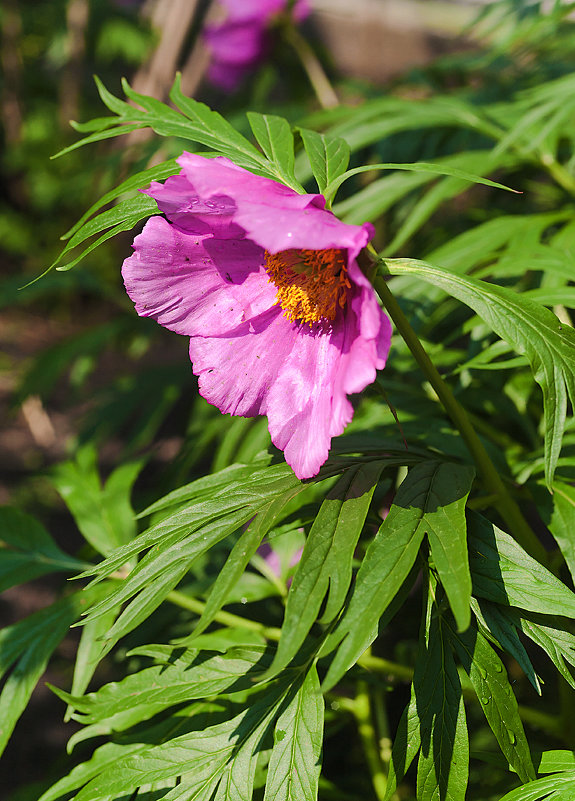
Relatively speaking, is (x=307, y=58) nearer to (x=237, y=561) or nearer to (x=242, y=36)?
(x=242, y=36)

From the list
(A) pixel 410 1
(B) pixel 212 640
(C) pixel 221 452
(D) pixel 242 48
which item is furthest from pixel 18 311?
(B) pixel 212 640

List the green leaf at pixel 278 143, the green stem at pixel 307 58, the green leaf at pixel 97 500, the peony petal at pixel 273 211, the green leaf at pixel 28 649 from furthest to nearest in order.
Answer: the green stem at pixel 307 58, the green leaf at pixel 97 500, the green leaf at pixel 28 649, the green leaf at pixel 278 143, the peony petal at pixel 273 211

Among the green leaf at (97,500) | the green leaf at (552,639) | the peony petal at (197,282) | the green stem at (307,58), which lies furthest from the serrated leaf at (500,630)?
the green stem at (307,58)

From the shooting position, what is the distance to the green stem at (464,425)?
482 mm

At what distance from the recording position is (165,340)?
9.92 feet

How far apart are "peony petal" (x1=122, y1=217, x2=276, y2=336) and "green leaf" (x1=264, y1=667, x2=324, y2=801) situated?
0.25 m

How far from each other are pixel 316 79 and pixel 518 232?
915mm

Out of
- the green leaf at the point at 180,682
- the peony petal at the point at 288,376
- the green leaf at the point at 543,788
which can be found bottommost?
the green leaf at the point at 543,788

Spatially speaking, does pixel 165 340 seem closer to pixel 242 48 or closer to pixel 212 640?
pixel 242 48

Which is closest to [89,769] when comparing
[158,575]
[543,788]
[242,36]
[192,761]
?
[192,761]

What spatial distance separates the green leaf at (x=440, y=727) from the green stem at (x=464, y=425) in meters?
0.12

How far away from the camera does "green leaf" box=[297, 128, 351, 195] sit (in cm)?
51

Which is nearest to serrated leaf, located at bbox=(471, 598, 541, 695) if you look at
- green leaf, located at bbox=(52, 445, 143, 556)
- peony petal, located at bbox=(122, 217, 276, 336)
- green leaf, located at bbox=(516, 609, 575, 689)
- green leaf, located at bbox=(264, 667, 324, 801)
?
green leaf, located at bbox=(516, 609, 575, 689)

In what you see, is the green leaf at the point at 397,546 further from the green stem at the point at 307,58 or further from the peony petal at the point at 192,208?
the green stem at the point at 307,58
